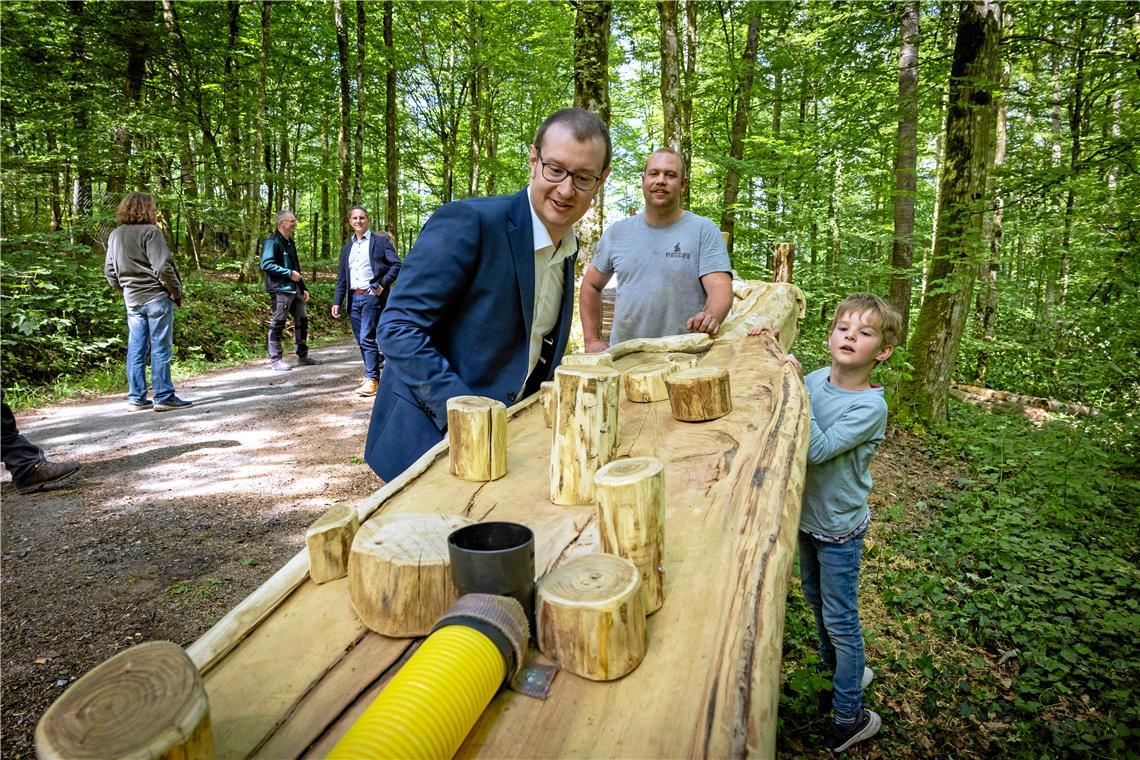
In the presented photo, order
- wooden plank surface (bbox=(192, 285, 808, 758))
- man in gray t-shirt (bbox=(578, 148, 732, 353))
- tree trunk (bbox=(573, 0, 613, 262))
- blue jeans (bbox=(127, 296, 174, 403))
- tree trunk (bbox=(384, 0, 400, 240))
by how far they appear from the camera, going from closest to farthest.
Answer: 1. wooden plank surface (bbox=(192, 285, 808, 758))
2. man in gray t-shirt (bbox=(578, 148, 732, 353))
3. tree trunk (bbox=(573, 0, 613, 262))
4. blue jeans (bbox=(127, 296, 174, 403))
5. tree trunk (bbox=(384, 0, 400, 240))

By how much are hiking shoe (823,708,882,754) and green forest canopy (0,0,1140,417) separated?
3702 millimetres

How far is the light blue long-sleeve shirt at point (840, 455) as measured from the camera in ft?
7.20

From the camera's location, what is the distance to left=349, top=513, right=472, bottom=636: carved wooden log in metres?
0.98

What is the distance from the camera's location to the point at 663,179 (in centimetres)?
353

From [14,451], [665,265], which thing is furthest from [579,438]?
[14,451]

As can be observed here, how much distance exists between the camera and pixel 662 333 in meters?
3.79

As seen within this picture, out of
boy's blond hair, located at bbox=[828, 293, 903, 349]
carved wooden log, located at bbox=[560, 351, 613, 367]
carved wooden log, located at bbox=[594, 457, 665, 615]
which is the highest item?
boy's blond hair, located at bbox=[828, 293, 903, 349]

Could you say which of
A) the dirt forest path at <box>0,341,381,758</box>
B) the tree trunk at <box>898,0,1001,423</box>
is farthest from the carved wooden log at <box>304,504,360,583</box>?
the tree trunk at <box>898,0,1001,423</box>

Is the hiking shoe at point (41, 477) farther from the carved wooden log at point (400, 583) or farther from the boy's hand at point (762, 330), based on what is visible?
the boy's hand at point (762, 330)

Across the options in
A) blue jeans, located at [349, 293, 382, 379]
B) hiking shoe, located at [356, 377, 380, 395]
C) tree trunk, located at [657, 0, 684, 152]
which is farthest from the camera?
tree trunk, located at [657, 0, 684, 152]

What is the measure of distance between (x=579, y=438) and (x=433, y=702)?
2.67 ft

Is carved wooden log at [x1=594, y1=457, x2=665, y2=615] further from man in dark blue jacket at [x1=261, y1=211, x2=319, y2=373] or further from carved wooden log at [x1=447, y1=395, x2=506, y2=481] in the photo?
man in dark blue jacket at [x1=261, y1=211, x2=319, y2=373]

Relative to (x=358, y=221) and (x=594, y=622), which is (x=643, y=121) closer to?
(x=358, y=221)

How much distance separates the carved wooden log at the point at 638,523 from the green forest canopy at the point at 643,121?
5206 millimetres
